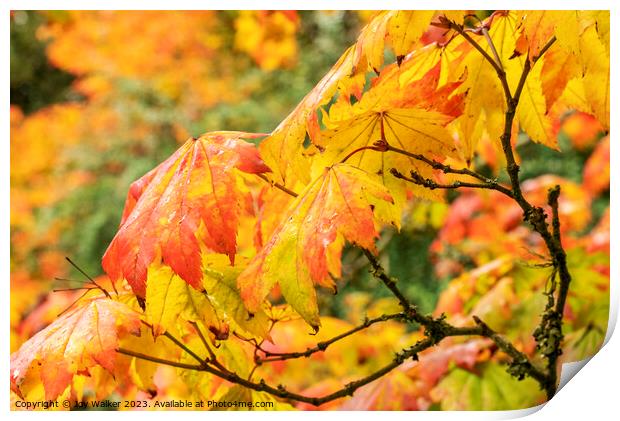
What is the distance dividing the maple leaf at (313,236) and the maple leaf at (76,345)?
99mm

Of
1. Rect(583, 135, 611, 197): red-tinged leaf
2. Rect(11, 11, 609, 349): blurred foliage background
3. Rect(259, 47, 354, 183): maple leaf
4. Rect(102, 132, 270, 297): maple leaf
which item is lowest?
Rect(583, 135, 611, 197): red-tinged leaf

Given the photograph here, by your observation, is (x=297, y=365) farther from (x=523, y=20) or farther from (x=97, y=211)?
(x=523, y=20)

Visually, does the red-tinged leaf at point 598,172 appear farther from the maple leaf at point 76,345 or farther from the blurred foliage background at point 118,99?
the maple leaf at point 76,345

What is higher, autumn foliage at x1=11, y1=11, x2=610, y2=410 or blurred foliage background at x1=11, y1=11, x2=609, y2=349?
blurred foliage background at x1=11, y1=11, x2=609, y2=349

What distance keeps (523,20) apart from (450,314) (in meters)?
0.66

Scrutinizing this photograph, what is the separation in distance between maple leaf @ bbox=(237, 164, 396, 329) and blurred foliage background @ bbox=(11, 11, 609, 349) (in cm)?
138

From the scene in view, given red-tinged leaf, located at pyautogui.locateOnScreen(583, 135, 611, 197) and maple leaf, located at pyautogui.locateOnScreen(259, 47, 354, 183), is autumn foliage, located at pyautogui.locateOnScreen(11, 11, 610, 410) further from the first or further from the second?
red-tinged leaf, located at pyautogui.locateOnScreen(583, 135, 611, 197)

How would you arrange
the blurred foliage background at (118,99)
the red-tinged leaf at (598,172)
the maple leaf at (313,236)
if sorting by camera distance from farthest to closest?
the blurred foliage background at (118,99) → the red-tinged leaf at (598,172) → the maple leaf at (313,236)

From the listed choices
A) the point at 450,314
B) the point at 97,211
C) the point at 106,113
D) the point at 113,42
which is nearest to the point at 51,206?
the point at 97,211

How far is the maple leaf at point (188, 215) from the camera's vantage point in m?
0.45

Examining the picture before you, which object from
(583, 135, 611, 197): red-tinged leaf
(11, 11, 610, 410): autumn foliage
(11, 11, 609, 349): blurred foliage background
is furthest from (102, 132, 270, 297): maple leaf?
(11, 11, 609, 349): blurred foliage background

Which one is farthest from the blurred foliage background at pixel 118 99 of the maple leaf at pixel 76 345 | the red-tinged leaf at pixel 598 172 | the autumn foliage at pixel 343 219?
the maple leaf at pixel 76 345

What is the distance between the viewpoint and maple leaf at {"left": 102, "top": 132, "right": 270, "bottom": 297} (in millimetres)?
454

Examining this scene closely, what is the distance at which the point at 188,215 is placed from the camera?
467 mm
